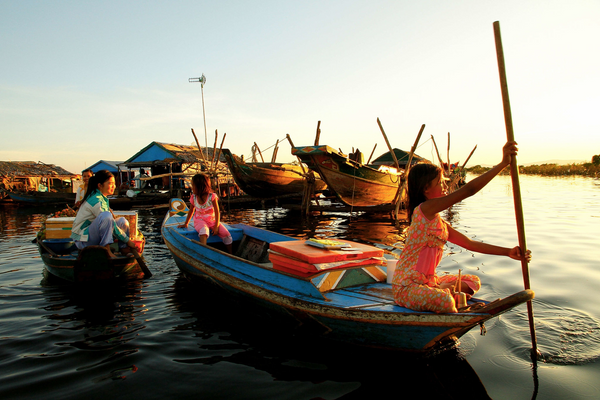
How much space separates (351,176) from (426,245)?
11774 millimetres

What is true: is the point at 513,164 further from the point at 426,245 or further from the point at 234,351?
the point at 234,351

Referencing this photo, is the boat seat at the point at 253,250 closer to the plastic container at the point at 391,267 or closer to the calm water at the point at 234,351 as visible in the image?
the calm water at the point at 234,351

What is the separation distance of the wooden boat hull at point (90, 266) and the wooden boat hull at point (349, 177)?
8083 mm

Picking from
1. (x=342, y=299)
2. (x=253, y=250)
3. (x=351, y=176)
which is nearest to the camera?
(x=342, y=299)

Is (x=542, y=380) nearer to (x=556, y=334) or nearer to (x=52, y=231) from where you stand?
(x=556, y=334)

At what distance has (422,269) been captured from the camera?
306 centimetres

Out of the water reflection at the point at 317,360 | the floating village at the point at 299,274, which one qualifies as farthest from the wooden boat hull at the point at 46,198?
the water reflection at the point at 317,360

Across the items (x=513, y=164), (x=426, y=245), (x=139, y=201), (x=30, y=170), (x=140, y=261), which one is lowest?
(x=140, y=261)

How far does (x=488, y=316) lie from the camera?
2.80 metres

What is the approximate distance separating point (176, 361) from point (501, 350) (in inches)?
135

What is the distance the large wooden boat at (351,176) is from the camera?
1349 cm

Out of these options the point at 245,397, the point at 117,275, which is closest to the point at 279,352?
the point at 245,397

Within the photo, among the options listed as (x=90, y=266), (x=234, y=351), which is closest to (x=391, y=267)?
(x=234, y=351)

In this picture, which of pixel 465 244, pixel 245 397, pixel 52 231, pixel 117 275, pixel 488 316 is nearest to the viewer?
pixel 488 316
